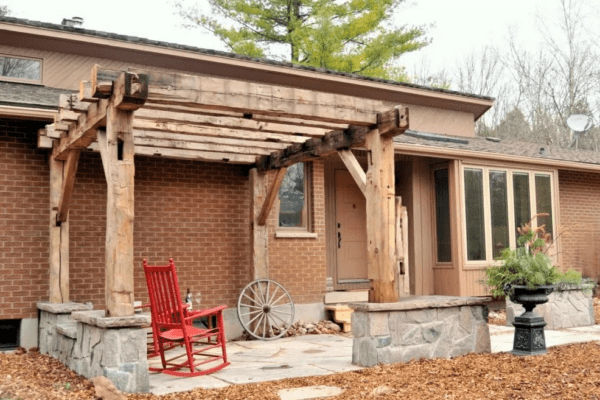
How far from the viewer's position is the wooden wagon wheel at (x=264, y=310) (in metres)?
8.53

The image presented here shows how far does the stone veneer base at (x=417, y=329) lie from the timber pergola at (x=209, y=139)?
0.21 metres

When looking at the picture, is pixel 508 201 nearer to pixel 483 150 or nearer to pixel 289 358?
pixel 483 150

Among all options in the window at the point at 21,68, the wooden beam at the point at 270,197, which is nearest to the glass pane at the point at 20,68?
the window at the point at 21,68

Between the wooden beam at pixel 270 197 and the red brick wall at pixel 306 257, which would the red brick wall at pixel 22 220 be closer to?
the wooden beam at pixel 270 197

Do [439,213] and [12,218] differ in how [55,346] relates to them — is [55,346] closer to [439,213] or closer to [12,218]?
[12,218]

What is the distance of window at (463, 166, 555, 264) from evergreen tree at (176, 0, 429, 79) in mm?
8809

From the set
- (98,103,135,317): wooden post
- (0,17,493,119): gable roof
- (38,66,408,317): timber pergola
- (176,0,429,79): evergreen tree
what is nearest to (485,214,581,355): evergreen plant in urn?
(38,66,408,317): timber pergola

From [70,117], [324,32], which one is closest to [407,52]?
[324,32]

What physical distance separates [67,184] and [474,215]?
6713 millimetres

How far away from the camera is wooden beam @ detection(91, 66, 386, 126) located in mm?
5145

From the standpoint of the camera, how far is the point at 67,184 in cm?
689

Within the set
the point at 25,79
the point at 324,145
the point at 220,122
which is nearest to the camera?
the point at 220,122

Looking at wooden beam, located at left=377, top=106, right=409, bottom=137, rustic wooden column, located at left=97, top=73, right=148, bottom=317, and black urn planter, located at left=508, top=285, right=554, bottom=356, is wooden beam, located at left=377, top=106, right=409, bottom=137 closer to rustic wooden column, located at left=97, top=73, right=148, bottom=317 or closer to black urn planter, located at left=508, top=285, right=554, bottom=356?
black urn planter, located at left=508, top=285, right=554, bottom=356

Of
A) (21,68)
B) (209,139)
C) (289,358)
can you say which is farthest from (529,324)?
(21,68)
